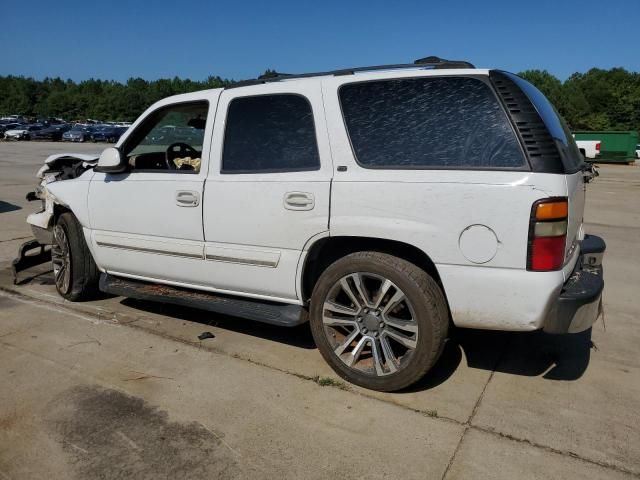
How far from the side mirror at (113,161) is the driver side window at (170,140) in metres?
0.10

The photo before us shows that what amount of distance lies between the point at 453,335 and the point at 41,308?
11.5 ft

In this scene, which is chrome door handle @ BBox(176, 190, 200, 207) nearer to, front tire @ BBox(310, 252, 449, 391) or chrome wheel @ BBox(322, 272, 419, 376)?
front tire @ BBox(310, 252, 449, 391)

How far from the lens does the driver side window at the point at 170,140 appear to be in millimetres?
4082

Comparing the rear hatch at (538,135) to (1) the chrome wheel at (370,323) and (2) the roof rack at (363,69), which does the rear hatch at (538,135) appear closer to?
(2) the roof rack at (363,69)

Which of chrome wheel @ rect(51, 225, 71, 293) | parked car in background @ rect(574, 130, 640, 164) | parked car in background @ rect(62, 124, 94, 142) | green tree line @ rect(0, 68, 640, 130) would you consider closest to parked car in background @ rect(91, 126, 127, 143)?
parked car in background @ rect(62, 124, 94, 142)

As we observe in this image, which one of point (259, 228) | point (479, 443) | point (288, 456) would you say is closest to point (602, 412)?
point (479, 443)

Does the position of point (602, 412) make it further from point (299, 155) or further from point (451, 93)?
point (299, 155)

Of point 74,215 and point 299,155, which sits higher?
point 299,155

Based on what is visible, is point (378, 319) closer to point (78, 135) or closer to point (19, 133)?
point (78, 135)

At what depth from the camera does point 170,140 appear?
15.0 ft

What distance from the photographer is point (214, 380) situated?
11.1 feet

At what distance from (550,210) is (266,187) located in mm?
1654

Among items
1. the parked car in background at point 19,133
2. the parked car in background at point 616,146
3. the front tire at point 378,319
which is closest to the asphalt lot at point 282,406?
the front tire at point 378,319

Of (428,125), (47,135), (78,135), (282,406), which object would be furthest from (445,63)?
(47,135)
